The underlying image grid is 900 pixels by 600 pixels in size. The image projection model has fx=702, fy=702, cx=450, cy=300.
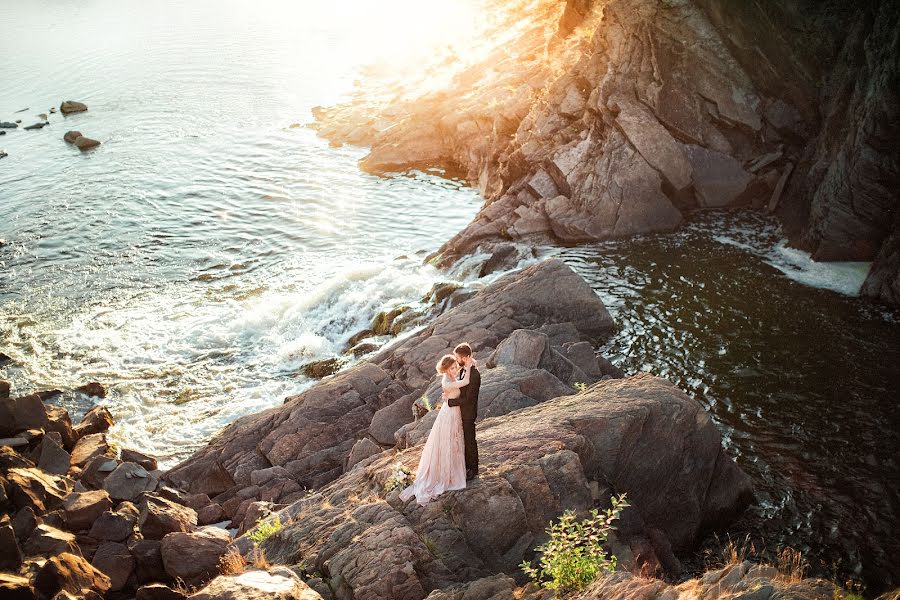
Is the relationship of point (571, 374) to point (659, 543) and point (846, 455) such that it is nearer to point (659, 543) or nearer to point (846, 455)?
point (659, 543)

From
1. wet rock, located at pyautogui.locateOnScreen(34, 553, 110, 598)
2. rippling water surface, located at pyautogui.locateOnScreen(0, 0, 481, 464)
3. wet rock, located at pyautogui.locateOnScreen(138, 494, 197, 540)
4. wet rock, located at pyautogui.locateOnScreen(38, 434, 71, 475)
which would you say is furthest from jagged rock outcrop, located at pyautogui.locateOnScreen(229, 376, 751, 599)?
rippling water surface, located at pyautogui.locateOnScreen(0, 0, 481, 464)

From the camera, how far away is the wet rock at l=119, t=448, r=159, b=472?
22188 millimetres

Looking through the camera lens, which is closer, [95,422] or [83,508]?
[83,508]

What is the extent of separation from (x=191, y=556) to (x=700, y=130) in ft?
102

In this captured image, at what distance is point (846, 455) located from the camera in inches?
800

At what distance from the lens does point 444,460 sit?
13.6m

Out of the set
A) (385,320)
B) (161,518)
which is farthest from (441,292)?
(161,518)

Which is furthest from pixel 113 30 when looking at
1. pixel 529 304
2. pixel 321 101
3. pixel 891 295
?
pixel 891 295

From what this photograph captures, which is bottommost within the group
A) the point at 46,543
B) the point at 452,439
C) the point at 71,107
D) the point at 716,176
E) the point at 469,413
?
the point at 46,543

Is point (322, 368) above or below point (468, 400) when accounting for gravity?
below

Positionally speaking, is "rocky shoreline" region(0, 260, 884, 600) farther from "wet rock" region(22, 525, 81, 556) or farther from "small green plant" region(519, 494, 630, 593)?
"small green plant" region(519, 494, 630, 593)

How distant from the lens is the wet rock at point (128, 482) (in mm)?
19781

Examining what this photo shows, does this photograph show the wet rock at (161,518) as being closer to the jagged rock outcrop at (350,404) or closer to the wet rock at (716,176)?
the jagged rock outcrop at (350,404)

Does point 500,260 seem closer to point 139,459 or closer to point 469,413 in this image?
point 139,459
